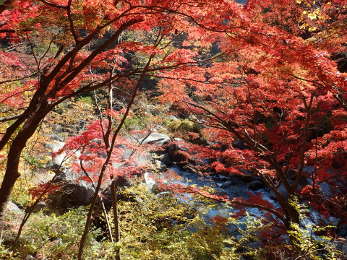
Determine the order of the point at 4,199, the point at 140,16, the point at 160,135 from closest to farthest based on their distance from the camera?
the point at 4,199, the point at 140,16, the point at 160,135

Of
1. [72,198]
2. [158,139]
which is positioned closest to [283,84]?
[72,198]

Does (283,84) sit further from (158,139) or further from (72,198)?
(158,139)

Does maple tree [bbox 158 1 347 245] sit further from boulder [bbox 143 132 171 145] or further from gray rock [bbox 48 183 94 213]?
boulder [bbox 143 132 171 145]

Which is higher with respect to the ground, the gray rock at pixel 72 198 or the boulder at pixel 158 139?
the boulder at pixel 158 139

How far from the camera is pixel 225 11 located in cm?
395

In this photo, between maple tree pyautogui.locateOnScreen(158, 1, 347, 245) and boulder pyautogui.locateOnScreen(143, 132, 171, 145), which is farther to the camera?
boulder pyautogui.locateOnScreen(143, 132, 171, 145)

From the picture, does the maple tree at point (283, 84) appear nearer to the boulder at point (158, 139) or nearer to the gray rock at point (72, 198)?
the gray rock at point (72, 198)

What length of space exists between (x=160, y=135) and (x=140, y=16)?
12946mm

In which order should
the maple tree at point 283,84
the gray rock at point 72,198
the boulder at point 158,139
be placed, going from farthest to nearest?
the boulder at point 158,139 < the gray rock at point 72,198 < the maple tree at point 283,84

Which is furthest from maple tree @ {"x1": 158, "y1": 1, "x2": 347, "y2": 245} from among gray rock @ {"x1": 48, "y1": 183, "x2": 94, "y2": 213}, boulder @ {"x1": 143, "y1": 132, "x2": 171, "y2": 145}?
boulder @ {"x1": 143, "y1": 132, "x2": 171, "y2": 145}

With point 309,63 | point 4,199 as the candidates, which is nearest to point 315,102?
point 309,63

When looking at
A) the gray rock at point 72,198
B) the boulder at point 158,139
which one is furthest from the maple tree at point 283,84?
the boulder at point 158,139

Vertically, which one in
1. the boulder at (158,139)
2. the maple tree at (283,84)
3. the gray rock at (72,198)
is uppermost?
the boulder at (158,139)

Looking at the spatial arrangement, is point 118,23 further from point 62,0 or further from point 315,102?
point 315,102
